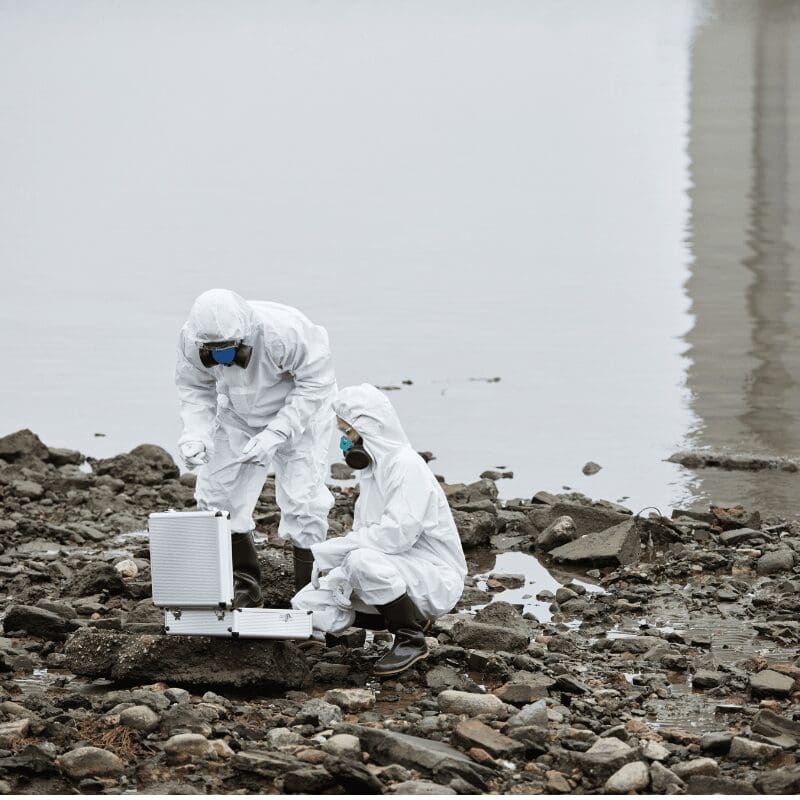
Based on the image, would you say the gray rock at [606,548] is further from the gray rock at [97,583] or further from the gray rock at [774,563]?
the gray rock at [97,583]

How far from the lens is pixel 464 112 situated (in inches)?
1571

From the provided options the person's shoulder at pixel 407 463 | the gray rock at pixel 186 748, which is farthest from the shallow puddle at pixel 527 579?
the gray rock at pixel 186 748

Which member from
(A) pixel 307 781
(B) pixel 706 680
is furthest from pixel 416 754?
(B) pixel 706 680

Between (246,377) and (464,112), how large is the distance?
31.5m

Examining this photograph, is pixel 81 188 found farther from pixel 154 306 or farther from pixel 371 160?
pixel 154 306

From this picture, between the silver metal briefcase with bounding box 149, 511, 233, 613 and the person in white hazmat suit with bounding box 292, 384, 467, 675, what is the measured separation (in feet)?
2.49

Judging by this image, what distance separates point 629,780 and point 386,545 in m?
2.11

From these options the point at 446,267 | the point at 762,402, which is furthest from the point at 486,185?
the point at 762,402

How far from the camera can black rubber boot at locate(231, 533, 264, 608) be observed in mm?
9367

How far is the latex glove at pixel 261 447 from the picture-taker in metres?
8.95

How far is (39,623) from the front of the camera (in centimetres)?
884

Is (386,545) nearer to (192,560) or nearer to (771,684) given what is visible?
(192,560)

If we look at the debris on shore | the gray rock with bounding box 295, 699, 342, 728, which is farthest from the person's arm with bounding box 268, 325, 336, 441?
the debris on shore

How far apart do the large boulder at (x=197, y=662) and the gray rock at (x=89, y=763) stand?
3.84ft
